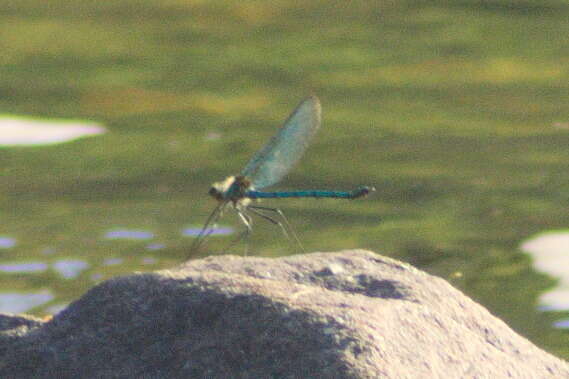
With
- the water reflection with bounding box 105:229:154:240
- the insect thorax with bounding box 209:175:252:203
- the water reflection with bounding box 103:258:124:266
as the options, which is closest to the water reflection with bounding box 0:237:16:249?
the water reflection with bounding box 105:229:154:240

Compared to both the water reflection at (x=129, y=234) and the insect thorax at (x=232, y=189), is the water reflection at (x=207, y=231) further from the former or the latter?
the insect thorax at (x=232, y=189)

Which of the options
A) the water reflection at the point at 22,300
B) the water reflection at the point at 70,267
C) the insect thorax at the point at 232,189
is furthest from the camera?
the water reflection at the point at 70,267

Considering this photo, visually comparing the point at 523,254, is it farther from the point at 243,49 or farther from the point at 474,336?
the point at 243,49

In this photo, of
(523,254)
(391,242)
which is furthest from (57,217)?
(523,254)

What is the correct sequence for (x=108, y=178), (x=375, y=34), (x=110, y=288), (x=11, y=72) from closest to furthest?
(x=110, y=288), (x=108, y=178), (x=11, y=72), (x=375, y=34)

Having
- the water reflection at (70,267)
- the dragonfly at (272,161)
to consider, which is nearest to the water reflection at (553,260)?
the dragonfly at (272,161)

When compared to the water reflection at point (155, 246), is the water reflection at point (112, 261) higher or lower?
lower
